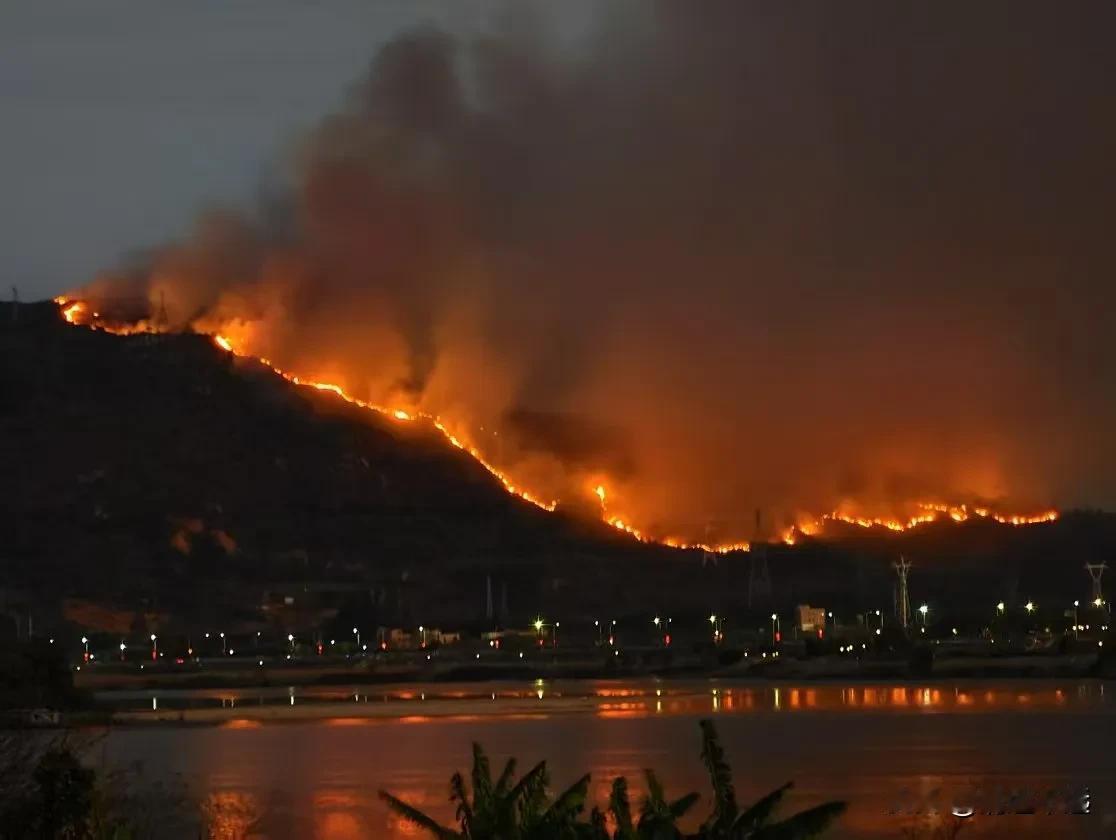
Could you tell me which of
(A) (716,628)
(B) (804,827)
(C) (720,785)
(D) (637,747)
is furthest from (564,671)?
(B) (804,827)

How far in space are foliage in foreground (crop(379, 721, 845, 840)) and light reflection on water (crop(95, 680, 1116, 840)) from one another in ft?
80.0

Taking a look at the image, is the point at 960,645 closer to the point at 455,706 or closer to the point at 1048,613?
the point at 1048,613

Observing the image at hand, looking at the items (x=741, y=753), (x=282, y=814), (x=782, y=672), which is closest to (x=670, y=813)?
(x=282, y=814)

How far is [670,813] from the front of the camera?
2559 cm

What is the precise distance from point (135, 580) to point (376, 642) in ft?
81.4

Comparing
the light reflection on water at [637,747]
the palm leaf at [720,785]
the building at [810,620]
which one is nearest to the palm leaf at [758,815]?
the palm leaf at [720,785]

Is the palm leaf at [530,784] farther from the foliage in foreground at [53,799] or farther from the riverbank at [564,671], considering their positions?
the riverbank at [564,671]

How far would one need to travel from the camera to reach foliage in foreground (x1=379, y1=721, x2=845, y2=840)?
25.1m

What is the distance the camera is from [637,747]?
79.4 m

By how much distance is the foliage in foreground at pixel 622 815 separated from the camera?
25.1 metres

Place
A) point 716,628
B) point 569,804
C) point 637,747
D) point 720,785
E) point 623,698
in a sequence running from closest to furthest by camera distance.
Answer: point 720,785, point 569,804, point 637,747, point 623,698, point 716,628

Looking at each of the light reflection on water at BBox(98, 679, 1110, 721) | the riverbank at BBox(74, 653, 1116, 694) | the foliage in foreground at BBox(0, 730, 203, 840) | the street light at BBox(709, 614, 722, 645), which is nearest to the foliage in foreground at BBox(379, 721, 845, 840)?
the foliage in foreground at BBox(0, 730, 203, 840)

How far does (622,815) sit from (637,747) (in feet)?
179

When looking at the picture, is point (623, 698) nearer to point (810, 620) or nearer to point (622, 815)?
point (810, 620)
